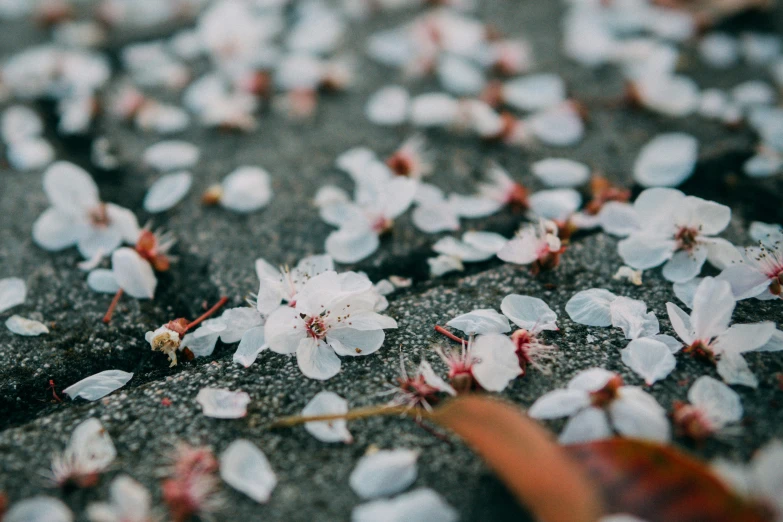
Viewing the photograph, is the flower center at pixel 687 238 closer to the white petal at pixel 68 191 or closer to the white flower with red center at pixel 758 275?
the white flower with red center at pixel 758 275

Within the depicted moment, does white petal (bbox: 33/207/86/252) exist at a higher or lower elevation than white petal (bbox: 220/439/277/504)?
higher

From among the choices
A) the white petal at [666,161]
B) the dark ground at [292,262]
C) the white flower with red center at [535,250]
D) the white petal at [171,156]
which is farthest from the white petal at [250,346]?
the white petal at [666,161]

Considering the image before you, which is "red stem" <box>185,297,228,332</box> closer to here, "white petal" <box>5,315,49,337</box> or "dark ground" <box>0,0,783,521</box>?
"dark ground" <box>0,0,783,521</box>

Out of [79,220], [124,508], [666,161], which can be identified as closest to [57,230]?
[79,220]

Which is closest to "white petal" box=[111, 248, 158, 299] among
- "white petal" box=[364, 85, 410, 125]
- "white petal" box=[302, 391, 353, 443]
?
"white petal" box=[302, 391, 353, 443]

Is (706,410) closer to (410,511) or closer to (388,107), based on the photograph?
(410,511)

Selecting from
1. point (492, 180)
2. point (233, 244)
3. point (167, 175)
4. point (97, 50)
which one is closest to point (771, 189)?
point (492, 180)

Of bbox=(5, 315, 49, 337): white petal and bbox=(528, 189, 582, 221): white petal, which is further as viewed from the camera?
bbox=(528, 189, 582, 221): white petal

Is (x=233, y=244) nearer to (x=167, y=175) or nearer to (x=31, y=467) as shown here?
(x=167, y=175)
